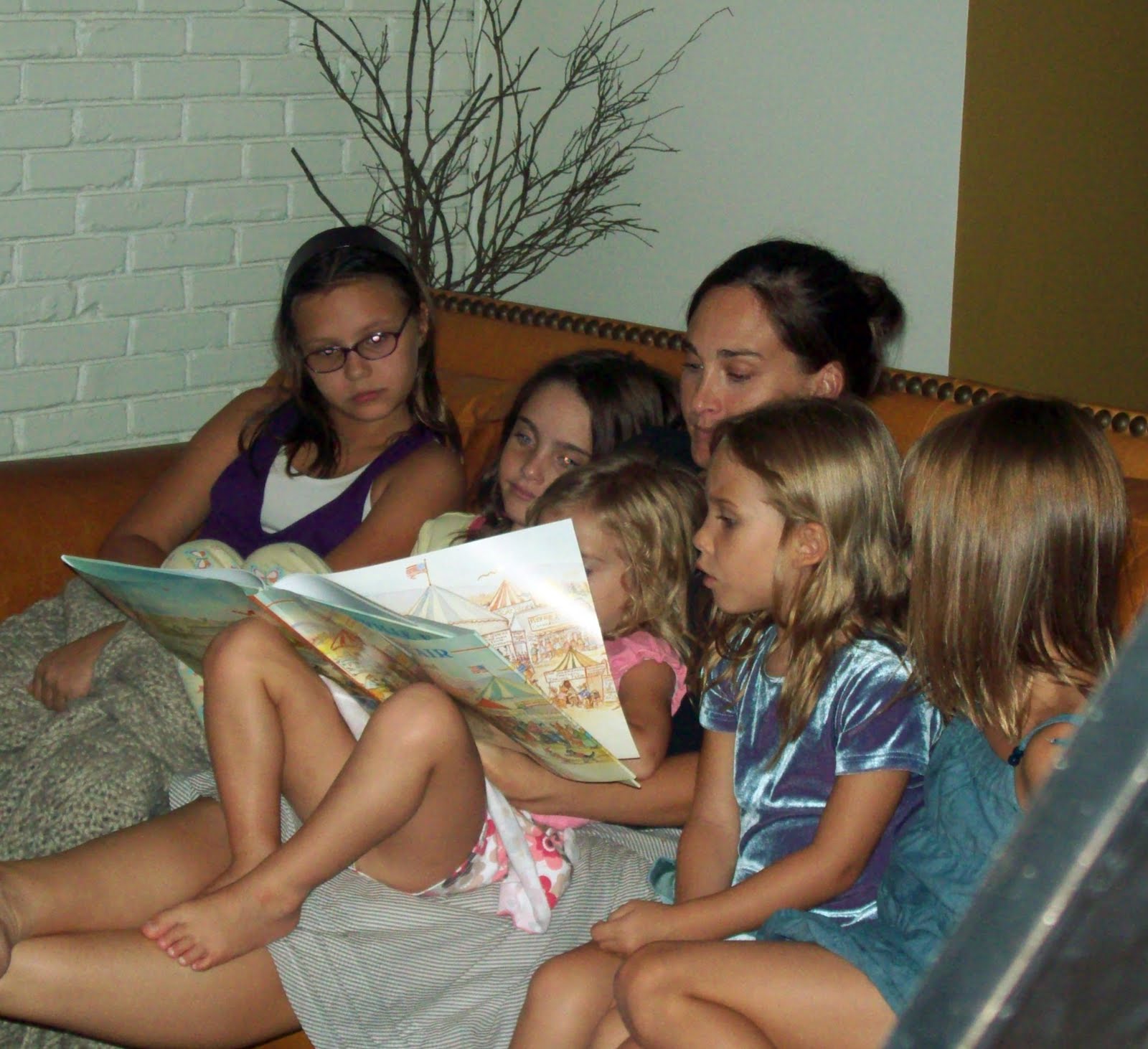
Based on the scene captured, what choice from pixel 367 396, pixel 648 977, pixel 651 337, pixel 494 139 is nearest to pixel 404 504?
pixel 367 396

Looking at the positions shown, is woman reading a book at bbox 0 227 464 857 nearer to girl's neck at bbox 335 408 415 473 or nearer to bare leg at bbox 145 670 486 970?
girl's neck at bbox 335 408 415 473

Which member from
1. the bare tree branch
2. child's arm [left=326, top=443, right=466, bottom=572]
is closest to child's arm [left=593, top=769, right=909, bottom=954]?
child's arm [left=326, top=443, right=466, bottom=572]

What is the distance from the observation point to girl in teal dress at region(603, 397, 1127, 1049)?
111cm

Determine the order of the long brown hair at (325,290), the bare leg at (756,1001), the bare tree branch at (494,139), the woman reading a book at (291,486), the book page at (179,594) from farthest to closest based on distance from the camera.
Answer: the bare tree branch at (494,139) → the long brown hair at (325,290) → the woman reading a book at (291,486) → the book page at (179,594) → the bare leg at (756,1001)

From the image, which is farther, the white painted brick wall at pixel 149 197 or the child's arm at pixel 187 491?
the white painted brick wall at pixel 149 197

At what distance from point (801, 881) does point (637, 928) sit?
15cm

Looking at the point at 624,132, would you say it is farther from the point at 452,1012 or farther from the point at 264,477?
the point at 452,1012

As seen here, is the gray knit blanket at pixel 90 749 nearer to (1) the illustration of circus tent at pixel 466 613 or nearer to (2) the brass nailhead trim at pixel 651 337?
(1) the illustration of circus tent at pixel 466 613

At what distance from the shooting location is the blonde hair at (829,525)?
1.31 meters

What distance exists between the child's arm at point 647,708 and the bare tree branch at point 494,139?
167 centimetres

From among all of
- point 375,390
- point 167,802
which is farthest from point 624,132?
point 167,802

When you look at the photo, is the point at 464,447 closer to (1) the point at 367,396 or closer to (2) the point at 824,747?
(1) the point at 367,396

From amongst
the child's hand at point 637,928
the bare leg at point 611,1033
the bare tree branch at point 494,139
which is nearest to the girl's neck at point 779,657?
the child's hand at point 637,928

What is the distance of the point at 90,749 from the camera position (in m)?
1.58
